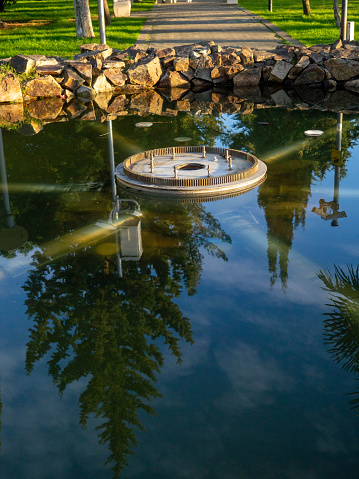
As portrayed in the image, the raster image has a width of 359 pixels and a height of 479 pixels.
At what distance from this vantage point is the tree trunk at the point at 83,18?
77.8 feet

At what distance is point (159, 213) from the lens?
31.0 feet

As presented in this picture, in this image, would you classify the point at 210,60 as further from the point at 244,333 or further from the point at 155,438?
the point at 155,438

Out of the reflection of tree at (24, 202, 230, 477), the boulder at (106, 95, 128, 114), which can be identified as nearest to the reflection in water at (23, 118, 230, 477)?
the reflection of tree at (24, 202, 230, 477)

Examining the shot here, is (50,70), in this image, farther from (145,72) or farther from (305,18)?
(305,18)

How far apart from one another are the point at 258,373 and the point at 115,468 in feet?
5.35

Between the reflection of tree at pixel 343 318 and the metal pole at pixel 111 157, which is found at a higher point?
the metal pole at pixel 111 157

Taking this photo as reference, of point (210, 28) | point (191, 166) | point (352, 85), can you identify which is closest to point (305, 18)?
point (210, 28)

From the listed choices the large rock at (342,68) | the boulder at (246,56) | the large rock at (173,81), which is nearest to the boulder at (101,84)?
the large rock at (173,81)

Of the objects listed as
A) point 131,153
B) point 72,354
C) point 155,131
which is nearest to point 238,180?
point 131,153

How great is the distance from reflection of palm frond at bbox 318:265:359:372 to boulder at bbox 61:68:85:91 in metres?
12.6

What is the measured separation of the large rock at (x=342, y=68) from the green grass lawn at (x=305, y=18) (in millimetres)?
3781

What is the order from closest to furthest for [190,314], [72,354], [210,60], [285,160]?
1. [72,354]
2. [190,314]
3. [285,160]
4. [210,60]

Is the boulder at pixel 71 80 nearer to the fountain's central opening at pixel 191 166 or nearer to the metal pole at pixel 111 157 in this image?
the metal pole at pixel 111 157

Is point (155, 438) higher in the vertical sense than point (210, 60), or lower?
lower
